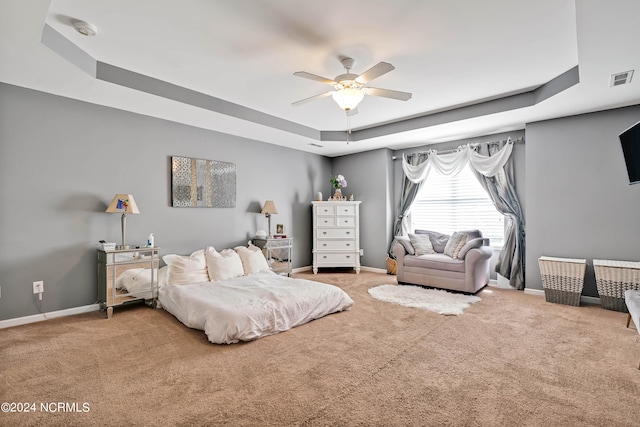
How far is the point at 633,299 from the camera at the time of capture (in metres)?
2.65

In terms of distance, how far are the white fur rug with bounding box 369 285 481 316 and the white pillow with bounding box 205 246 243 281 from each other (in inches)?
78.3

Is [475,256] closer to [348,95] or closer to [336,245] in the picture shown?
[336,245]

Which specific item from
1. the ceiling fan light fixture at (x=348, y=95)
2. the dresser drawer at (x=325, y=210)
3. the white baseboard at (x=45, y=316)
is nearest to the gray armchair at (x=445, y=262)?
the dresser drawer at (x=325, y=210)

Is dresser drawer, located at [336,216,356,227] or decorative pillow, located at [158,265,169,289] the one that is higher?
dresser drawer, located at [336,216,356,227]

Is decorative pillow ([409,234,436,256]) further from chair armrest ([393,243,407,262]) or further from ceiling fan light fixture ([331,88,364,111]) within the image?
ceiling fan light fixture ([331,88,364,111])

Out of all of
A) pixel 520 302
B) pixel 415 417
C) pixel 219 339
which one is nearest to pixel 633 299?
pixel 520 302

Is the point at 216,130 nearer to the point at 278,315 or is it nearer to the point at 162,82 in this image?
the point at 162,82

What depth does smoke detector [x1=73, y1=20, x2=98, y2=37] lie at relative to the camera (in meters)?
2.49

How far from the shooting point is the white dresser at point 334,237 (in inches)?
247

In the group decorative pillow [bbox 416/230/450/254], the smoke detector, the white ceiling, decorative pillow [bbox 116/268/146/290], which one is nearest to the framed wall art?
the white ceiling

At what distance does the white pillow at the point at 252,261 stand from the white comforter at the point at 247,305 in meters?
0.48

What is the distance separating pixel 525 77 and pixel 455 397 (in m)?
3.46

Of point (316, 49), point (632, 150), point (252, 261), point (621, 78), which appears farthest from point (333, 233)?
point (621, 78)

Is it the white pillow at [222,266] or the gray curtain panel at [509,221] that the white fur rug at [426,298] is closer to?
the gray curtain panel at [509,221]
